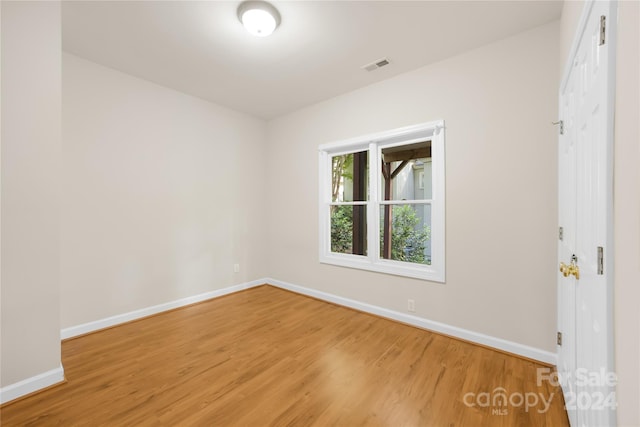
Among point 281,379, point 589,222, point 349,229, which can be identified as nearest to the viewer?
point 589,222

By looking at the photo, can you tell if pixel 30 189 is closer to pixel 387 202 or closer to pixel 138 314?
pixel 138 314

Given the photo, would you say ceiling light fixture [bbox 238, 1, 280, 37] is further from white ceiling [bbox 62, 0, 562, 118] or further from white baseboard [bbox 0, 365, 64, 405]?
white baseboard [bbox 0, 365, 64, 405]

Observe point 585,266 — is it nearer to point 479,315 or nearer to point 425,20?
point 479,315

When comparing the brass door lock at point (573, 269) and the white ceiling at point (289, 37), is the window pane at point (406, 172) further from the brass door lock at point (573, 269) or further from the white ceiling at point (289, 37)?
the brass door lock at point (573, 269)

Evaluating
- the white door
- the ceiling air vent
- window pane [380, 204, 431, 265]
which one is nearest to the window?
window pane [380, 204, 431, 265]

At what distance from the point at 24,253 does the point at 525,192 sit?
386 cm

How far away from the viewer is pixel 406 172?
10.6 feet

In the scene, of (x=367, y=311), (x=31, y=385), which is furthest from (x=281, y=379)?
(x=31, y=385)

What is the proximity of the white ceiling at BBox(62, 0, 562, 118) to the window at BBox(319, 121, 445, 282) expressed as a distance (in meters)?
0.80

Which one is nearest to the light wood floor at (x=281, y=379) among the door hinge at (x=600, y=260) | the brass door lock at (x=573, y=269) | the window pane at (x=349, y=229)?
the brass door lock at (x=573, y=269)

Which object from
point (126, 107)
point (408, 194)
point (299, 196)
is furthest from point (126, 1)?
point (408, 194)

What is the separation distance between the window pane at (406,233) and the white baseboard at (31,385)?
313 cm

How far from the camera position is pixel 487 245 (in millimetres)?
2521

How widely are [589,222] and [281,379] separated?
2.09 meters
